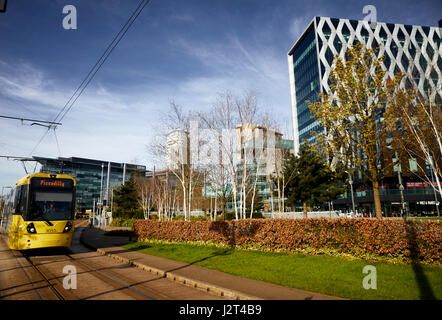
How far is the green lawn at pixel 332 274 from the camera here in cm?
626

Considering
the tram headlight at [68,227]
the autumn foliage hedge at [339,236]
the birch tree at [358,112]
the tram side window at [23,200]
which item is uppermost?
the birch tree at [358,112]

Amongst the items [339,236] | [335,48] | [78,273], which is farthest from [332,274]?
[335,48]

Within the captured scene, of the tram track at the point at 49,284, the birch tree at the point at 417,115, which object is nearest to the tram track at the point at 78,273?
the tram track at the point at 49,284

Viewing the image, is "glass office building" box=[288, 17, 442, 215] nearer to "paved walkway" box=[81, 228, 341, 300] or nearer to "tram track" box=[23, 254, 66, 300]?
"paved walkway" box=[81, 228, 341, 300]

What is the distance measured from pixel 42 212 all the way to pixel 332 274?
12.7m

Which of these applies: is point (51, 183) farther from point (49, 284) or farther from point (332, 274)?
point (332, 274)

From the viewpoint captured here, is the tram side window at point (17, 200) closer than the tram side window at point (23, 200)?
No

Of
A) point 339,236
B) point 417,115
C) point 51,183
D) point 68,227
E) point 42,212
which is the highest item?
point 417,115

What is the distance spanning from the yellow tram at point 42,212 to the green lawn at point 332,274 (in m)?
6.47

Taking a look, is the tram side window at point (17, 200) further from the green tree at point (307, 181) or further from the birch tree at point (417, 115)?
the green tree at point (307, 181)

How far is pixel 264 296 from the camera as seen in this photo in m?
6.17

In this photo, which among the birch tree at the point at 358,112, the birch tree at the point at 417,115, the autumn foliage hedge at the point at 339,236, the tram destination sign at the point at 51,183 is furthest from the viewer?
the birch tree at the point at 417,115

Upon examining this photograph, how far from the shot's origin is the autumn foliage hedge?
8602 mm

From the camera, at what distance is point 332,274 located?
7957mm
